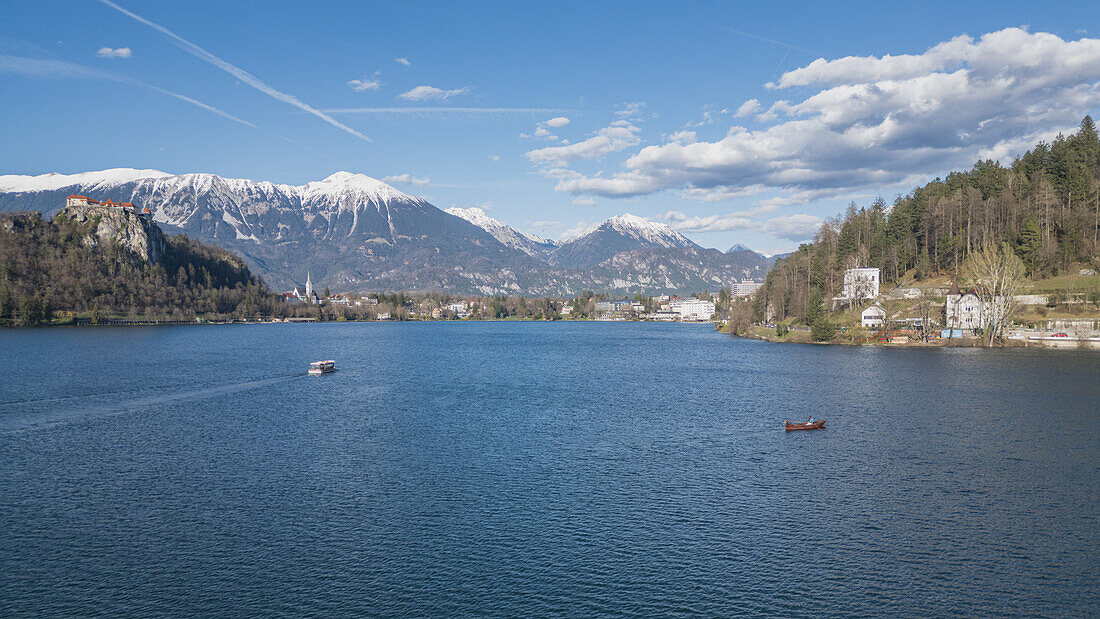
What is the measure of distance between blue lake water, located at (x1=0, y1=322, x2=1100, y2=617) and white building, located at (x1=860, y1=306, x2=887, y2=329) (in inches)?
2744

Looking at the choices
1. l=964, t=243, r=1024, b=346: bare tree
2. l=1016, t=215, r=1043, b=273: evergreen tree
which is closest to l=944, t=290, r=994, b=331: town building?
l=964, t=243, r=1024, b=346: bare tree

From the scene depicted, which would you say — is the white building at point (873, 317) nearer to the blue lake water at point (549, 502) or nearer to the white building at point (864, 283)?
the white building at point (864, 283)

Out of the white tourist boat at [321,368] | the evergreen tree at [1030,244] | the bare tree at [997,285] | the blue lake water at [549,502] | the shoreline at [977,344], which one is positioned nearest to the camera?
the blue lake water at [549,502]

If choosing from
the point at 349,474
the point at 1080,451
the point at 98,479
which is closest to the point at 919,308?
the point at 1080,451

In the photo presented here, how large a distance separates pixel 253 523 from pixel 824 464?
3277cm

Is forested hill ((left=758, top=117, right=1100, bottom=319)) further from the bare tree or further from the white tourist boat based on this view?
the white tourist boat

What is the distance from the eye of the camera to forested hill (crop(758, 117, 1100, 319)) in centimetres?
12544

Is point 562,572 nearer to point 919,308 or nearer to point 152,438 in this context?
point 152,438

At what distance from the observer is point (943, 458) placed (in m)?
40.0

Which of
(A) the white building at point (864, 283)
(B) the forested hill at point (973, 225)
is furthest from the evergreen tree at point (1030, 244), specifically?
(A) the white building at point (864, 283)

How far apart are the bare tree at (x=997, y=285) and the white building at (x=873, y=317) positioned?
60.4 feet

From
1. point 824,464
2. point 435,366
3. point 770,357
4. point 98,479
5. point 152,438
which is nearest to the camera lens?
point 98,479

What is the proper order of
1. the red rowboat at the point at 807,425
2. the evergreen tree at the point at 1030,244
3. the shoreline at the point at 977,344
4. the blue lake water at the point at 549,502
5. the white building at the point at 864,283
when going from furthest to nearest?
the white building at the point at 864,283, the evergreen tree at the point at 1030,244, the shoreline at the point at 977,344, the red rowboat at the point at 807,425, the blue lake water at the point at 549,502

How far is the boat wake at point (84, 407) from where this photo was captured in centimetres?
4972
